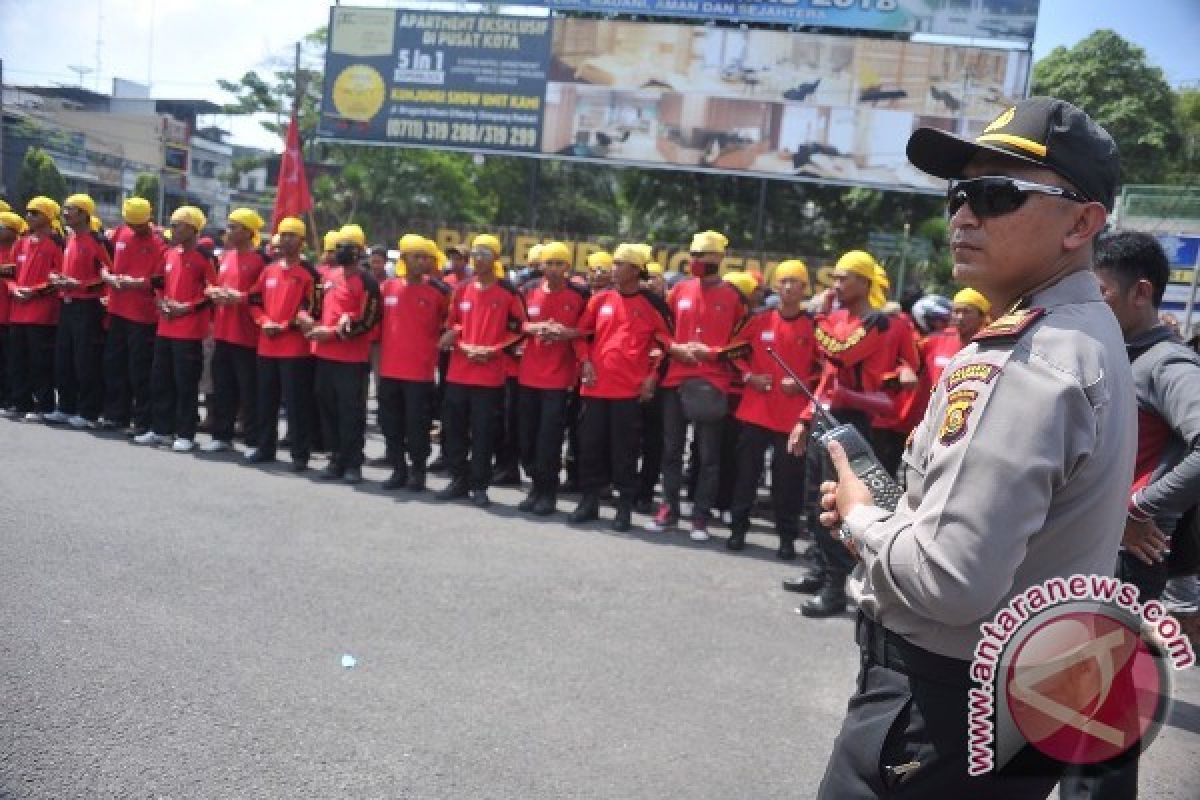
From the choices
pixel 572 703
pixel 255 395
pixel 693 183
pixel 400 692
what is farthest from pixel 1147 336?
pixel 693 183

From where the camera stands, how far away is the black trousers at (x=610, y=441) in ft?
25.6

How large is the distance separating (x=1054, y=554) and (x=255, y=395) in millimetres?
8672

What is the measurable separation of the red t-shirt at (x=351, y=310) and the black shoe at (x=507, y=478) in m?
1.71

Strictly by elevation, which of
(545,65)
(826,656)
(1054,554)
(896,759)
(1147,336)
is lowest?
(826,656)

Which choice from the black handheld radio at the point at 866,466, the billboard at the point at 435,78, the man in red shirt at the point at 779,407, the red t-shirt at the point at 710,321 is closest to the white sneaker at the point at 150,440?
the red t-shirt at the point at 710,321

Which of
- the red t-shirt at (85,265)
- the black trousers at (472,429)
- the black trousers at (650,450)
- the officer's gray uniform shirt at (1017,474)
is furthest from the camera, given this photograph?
the red t-shirt at (85,265)

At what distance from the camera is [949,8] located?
21719 millimetres

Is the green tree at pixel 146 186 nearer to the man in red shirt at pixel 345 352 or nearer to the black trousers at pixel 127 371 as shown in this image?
the black trousers at pixel 127 371

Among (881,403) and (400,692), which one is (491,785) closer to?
(400,692)

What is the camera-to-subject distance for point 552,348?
322 inches

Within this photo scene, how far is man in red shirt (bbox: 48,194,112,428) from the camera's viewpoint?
374 inches

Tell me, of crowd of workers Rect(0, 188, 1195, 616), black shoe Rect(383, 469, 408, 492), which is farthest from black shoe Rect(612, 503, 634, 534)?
black shoe Rect(383, 469, 408, 492)

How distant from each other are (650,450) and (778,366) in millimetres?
1870

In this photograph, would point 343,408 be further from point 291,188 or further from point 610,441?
point 291,188
